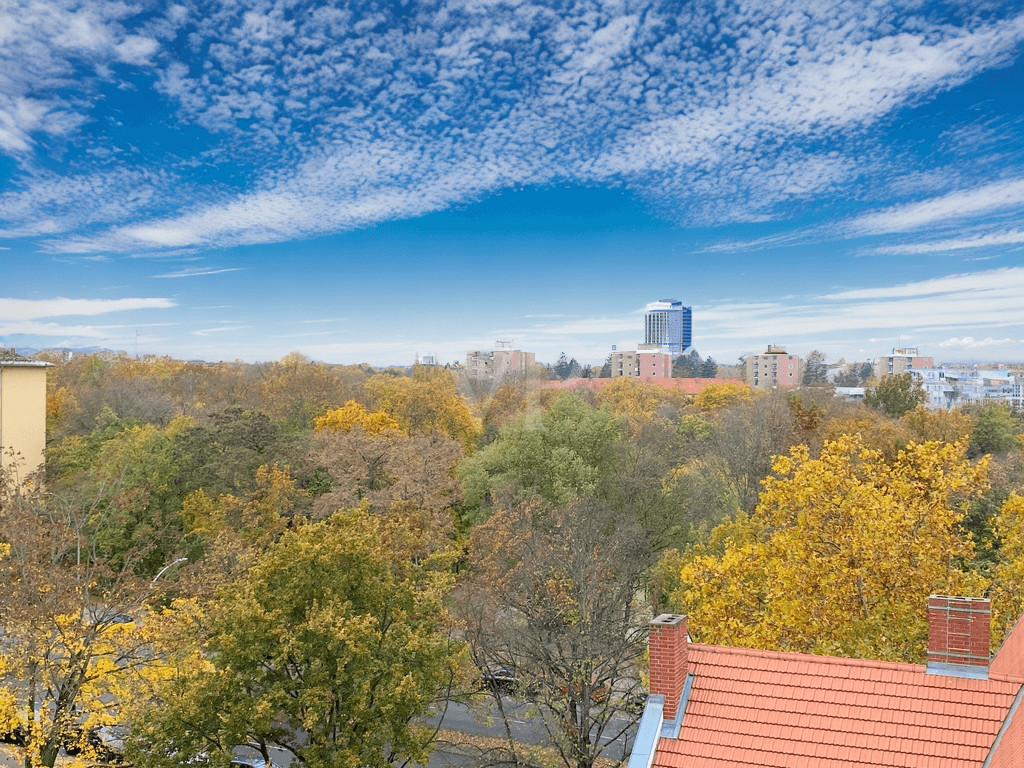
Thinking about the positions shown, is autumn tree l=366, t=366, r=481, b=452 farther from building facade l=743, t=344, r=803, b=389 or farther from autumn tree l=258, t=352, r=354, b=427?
building facade l=743, t=344, r=803, b=389

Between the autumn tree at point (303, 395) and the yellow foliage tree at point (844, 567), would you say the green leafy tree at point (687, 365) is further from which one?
the yellow foliage tree at point (844, 567)

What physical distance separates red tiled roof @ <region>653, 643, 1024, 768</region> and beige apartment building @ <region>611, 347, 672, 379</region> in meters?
110

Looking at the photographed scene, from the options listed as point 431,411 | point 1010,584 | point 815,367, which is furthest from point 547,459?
point 815,367

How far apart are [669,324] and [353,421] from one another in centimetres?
14302

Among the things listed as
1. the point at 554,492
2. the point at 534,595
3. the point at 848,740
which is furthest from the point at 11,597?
the point at 554,492

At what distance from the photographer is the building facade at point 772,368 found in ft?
452

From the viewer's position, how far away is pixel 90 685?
15.1 metres

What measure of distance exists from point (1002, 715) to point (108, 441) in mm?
41600

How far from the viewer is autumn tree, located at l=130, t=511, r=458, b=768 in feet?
41.8

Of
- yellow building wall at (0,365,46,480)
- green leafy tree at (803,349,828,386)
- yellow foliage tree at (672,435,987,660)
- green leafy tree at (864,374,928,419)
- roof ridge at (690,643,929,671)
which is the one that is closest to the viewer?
roof ridge at (690,643,929,671)

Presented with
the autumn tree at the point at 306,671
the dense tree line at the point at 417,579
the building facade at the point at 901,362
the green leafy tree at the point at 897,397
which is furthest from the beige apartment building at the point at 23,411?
the building facade at the point at 901,362

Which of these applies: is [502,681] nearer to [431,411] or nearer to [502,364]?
[431,411]

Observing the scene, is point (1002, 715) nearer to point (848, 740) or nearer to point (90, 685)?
point (848, 740)

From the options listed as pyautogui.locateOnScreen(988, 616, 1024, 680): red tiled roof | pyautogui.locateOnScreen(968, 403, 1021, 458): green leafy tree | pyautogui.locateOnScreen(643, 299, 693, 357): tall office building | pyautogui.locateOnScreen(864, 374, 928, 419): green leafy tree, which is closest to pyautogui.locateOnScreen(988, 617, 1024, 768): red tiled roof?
pyautogui.locateOnScreen(988, 616, 1024, 680): red tiled roof
